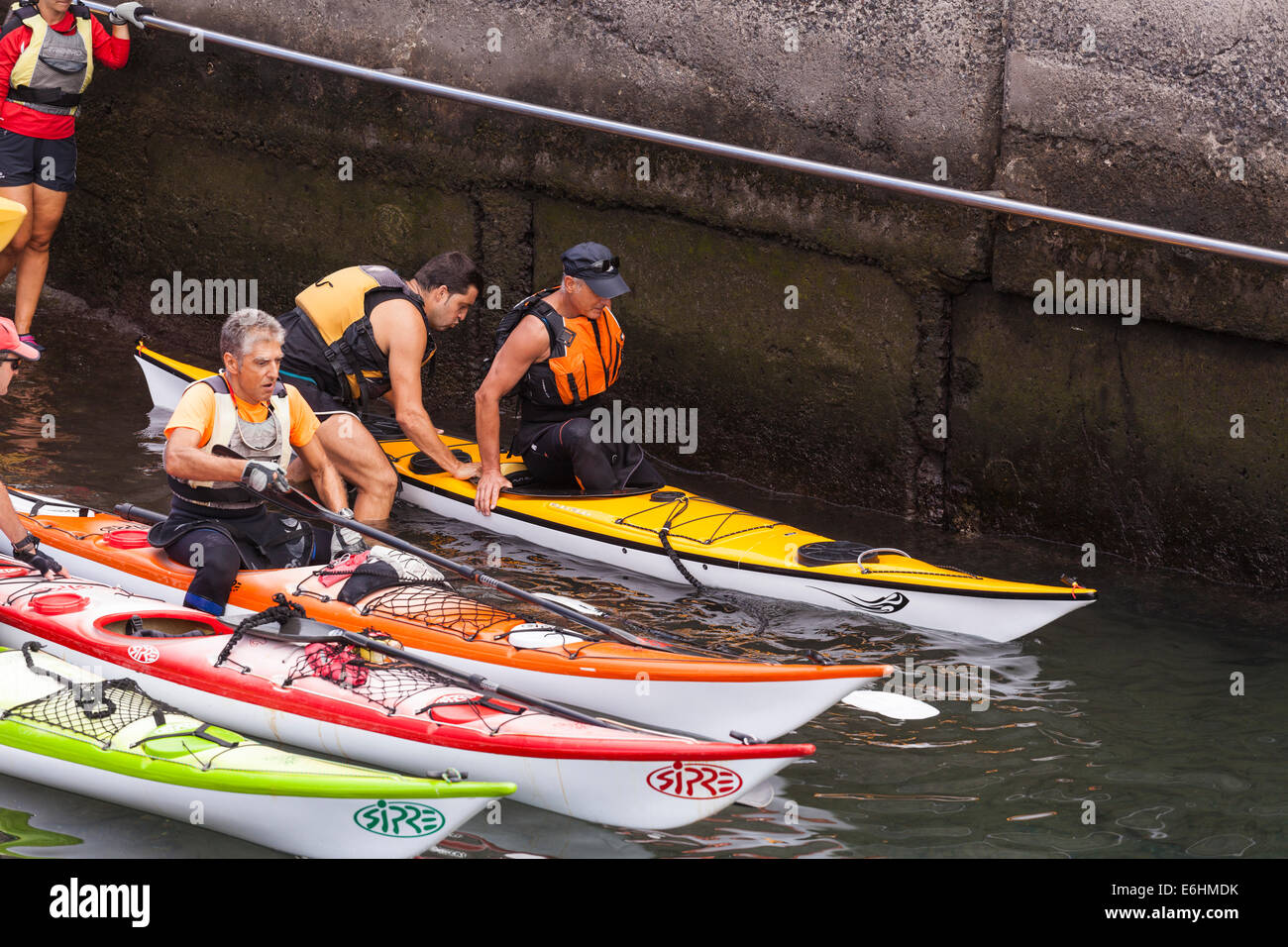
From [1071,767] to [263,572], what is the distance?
106 inches

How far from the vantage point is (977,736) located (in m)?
4.68

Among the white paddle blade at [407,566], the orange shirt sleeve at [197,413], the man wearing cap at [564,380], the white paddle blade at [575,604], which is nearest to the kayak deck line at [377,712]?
the white paddle blade at [407,566]

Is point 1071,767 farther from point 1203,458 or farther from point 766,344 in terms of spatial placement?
point 766,344

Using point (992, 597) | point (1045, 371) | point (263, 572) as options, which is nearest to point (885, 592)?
point (992, 597)

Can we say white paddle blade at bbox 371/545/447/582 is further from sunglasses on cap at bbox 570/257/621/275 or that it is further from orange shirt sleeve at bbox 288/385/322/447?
sunglasses on cap at bbox 570/257/621/275

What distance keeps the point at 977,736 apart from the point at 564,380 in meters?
2.26

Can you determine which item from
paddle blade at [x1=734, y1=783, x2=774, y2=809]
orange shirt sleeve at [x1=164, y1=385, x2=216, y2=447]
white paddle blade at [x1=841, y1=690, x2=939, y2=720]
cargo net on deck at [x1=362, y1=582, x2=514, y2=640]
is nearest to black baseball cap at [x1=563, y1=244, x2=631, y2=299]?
cargo net on deck at [x1=362, y1=582, x2=514, y2=640]

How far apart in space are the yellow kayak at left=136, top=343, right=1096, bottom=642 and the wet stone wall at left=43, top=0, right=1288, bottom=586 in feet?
3.20

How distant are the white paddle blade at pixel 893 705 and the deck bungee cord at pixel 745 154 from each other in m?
1.85

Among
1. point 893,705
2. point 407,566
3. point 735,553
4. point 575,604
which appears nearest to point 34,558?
point 407,566

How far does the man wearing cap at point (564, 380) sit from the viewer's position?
5.88 metres

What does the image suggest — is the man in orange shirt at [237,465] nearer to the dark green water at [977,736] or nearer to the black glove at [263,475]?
the black glove at [263,475]

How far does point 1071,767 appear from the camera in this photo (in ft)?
14.8

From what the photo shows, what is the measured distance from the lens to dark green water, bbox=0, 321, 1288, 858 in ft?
13.3
